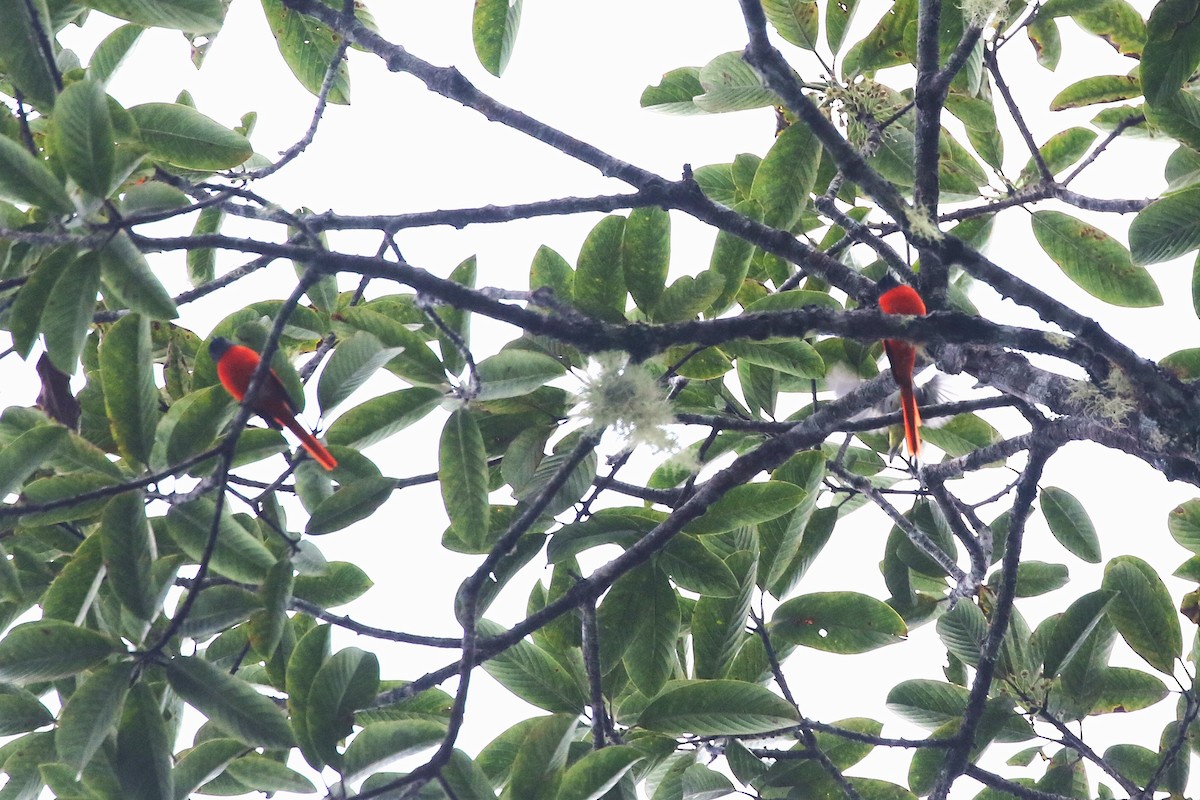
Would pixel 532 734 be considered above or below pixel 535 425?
below

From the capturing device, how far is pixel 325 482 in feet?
8.38

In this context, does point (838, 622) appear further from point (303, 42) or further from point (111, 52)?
point (111, 52)

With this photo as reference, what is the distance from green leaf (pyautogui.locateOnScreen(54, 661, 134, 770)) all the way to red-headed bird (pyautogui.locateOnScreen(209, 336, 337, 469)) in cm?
62

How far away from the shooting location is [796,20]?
2.94 m

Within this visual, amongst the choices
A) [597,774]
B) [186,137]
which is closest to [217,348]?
[186,137]

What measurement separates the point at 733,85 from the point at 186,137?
1539mm

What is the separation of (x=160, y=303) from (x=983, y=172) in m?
2.47

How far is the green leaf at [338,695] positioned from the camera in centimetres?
209

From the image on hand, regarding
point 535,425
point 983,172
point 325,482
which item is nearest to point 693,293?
point 535,425

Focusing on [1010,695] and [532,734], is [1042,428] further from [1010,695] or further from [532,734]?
[532,734]

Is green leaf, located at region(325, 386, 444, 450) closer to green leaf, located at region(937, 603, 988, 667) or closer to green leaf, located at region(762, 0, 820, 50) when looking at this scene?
green leaf, located at region(762, 0, 820, 50)

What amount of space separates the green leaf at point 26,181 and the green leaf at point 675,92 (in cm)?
188

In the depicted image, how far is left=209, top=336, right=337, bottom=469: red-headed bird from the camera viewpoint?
239cm

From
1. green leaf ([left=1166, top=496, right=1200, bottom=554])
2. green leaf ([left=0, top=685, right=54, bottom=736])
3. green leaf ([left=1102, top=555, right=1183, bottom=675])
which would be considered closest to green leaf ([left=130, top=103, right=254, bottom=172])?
green leaf ([left=0, top=685, right=54, bottom=736])
